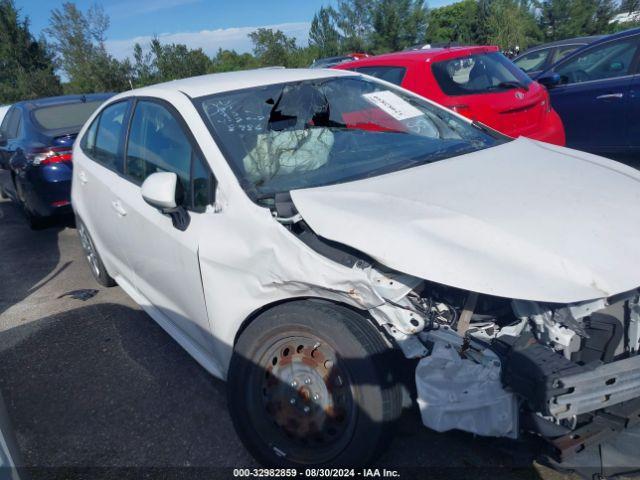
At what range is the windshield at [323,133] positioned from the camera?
268 cm

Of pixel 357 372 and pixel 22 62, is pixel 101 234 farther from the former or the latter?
pixel 22 62

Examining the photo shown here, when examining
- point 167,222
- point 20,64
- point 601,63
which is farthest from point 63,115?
point 20,64

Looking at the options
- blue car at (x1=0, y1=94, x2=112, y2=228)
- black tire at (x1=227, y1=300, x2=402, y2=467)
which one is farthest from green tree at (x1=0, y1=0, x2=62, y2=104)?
black tire at (x1=227, y1=300, x2=402, y2=467)

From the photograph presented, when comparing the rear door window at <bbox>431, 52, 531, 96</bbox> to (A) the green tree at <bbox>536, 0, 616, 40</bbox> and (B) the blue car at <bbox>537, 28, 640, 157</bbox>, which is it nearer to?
(B) the blue car at <bbox>537, 28, 640, 157</bbox>

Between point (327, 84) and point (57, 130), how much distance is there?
14.1 feet

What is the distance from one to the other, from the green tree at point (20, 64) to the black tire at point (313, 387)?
29.3 m

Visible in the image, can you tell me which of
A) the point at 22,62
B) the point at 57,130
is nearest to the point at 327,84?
the point at 57,130

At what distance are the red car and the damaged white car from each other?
8.50ft

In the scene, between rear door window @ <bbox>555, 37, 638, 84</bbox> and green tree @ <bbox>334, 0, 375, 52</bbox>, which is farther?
green tree @ <bbox>334, 0, 375, 52</bbox>

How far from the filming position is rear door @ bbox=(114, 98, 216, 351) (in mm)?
2668

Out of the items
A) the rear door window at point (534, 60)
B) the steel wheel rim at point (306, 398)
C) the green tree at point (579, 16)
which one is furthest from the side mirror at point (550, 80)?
the green tree at point (579, 16)

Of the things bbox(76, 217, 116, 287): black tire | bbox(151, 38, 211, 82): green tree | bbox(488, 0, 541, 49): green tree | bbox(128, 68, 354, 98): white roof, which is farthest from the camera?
bbox(488, 0, 541, 49): green tree

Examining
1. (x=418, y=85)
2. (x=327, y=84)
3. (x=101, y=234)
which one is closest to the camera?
(x=327, y=84)

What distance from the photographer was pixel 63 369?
3541mm
